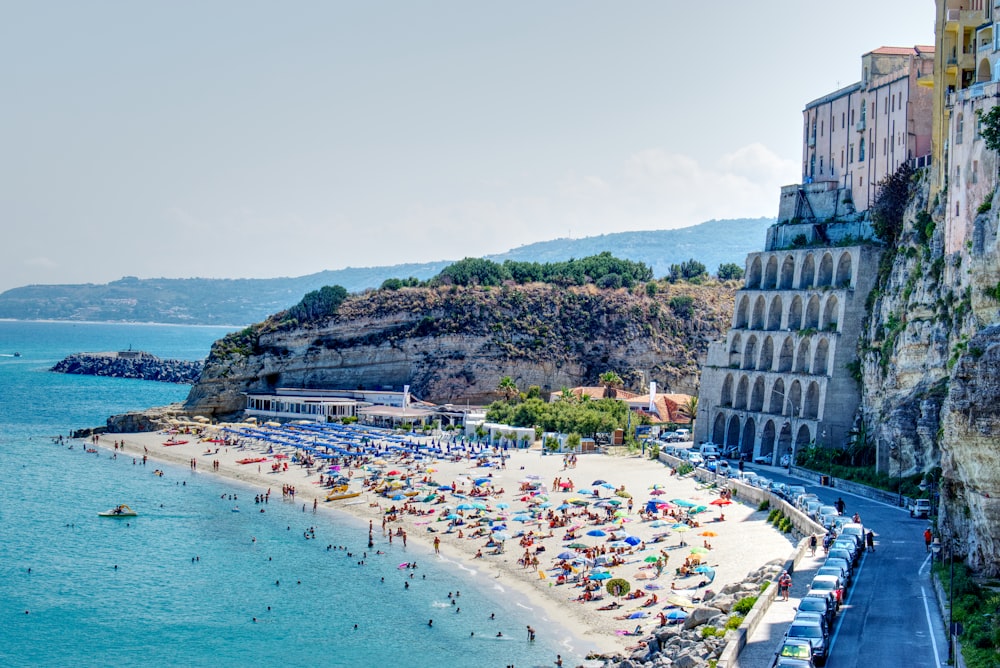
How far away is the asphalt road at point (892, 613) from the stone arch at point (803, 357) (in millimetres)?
22207

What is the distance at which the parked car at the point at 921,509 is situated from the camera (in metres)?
39.8

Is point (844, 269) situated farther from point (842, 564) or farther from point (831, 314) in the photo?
point (842, 564)

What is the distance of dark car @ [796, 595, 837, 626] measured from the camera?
2538cm

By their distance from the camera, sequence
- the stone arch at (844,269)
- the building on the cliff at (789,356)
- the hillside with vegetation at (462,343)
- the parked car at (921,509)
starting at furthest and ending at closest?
the hillside with vegetation at (462,343)
the stone arch at (844,269)
the building on the cliff at (789,356)
the parked car at (921,509)

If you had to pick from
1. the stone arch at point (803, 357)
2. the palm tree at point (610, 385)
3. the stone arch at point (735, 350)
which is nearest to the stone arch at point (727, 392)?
the stone arch at point (735, 350)

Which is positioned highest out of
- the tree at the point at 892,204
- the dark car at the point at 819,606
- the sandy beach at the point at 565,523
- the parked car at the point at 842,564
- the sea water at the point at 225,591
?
the tree at the point at 892,204

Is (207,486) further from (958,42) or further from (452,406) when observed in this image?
(958,42)

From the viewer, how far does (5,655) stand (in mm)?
35531

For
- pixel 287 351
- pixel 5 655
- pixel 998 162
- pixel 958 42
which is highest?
pixel 958 42

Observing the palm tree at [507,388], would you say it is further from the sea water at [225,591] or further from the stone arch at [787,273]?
the sea water at [225,591]

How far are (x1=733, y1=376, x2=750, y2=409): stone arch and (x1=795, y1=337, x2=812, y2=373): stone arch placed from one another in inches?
170

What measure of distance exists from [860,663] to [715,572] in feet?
51.6

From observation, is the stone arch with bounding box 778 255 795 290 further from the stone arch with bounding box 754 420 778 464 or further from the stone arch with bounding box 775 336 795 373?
the stone arch with bounding box 754 420 778 464

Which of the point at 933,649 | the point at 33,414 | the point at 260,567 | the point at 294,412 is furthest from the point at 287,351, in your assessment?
the point at 933,649
